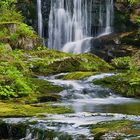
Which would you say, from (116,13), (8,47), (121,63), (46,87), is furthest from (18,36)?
(116,13)

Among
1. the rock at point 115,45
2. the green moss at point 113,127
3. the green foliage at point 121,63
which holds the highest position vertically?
the green moss at point 113,127

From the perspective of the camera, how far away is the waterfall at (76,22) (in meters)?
36.0

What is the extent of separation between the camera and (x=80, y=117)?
12.5 meters

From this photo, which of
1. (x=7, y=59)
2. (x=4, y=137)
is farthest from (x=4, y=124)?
(x=7, y=59)

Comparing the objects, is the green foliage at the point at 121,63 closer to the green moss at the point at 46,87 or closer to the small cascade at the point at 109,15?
the small cascade at the point at 109,15

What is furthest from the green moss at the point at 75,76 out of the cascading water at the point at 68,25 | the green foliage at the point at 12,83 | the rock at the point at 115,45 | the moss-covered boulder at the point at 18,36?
the cascading water at the point at 68,25

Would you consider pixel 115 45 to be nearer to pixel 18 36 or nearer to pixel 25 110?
pixel 18 36

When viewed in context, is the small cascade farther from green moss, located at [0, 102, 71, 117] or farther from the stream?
green moss, located at [0, 102, 71, 117]

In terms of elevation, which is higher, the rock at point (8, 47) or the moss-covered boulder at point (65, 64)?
the rock at point (8, 47)

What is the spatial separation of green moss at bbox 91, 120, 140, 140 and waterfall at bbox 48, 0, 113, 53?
24446mm

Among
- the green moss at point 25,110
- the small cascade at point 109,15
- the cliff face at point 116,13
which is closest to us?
the green moss at point 25,110

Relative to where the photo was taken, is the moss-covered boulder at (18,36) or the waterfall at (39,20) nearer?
the moss-covered boulder at (18,36)

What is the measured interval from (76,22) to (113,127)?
27770mm

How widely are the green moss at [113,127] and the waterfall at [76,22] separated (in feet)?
80.2
